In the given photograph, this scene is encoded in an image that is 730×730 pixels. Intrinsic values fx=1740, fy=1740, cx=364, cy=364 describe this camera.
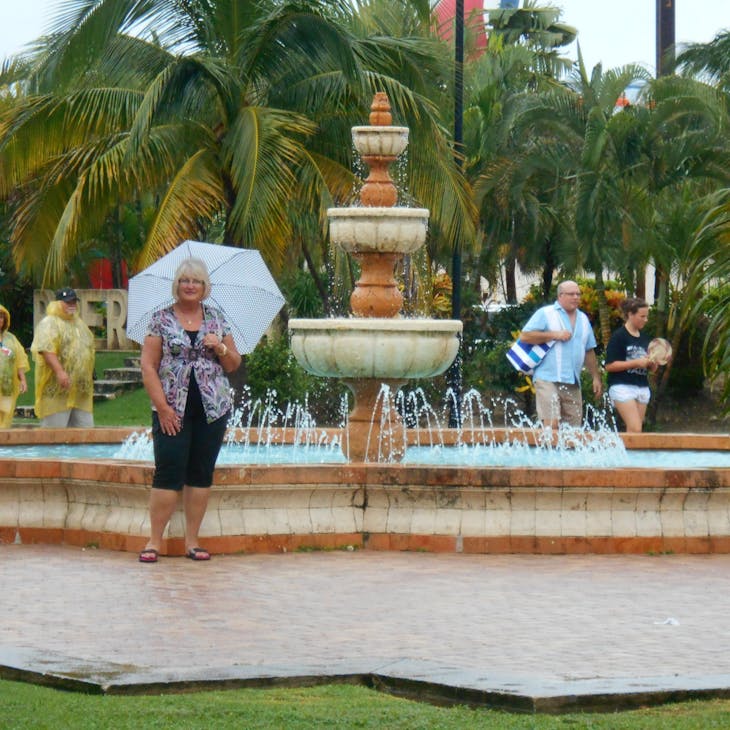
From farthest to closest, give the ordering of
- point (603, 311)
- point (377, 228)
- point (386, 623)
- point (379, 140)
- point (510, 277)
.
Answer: point (510, 277) < point (603, 311) < point (379, 140) < point (377, 228) < point (386, 623)

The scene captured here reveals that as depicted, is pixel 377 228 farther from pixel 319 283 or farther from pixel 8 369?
pixel 319 283

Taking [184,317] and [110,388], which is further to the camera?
[110,388]

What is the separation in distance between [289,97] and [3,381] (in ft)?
22.6

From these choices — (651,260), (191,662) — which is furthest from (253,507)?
(651,260)

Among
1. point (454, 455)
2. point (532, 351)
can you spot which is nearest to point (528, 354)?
point (532, 351)

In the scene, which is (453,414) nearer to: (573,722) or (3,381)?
(3,381)

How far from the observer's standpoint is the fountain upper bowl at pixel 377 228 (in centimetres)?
1170

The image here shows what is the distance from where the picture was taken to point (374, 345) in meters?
11.2

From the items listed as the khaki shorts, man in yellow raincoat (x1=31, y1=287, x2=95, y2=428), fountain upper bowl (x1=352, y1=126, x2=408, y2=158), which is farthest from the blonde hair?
the khaki shorts

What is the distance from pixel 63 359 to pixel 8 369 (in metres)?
0.72

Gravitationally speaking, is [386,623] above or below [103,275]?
below

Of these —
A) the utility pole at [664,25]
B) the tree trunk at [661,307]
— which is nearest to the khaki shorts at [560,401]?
the tree trunk at [661,307]

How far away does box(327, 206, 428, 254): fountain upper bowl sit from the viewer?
11695 mm

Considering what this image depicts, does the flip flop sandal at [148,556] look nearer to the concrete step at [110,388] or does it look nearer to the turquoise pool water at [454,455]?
the turquoise pool water at [454,455]
